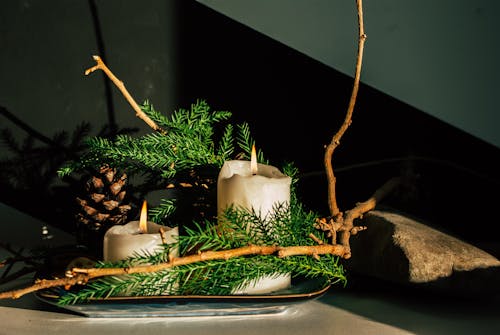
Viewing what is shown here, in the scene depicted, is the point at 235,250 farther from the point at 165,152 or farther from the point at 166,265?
the point at 165,152

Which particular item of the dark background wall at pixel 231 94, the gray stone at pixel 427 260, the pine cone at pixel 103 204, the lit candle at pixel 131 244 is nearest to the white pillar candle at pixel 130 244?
the lit candle at pixel 131 244

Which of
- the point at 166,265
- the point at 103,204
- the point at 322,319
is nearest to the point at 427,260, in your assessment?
the point at 322,319

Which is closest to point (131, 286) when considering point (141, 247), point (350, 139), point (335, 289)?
point (141, 247)

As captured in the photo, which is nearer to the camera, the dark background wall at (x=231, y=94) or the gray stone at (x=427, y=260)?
the gray stone at (x=427, y=260)

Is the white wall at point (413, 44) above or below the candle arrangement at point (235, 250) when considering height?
above

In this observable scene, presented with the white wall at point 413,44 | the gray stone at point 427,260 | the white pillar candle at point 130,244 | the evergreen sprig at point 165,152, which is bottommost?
the gray stone at point 427,260

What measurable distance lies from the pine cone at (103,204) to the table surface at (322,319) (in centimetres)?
12

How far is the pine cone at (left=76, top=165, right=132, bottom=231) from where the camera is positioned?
2.48ft

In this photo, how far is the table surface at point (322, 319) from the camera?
1.96 ft

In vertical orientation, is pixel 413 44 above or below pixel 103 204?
above

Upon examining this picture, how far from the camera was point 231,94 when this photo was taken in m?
0.96

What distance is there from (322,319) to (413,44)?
0.50 metres

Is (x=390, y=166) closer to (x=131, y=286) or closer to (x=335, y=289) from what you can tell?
(x=335, y=289)

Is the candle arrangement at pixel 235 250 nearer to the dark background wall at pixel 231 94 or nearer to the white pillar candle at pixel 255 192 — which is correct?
the white pillar candle at pixel 255 192
